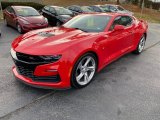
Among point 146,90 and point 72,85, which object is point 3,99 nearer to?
point 72,85

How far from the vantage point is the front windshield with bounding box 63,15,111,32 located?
485 centimetres

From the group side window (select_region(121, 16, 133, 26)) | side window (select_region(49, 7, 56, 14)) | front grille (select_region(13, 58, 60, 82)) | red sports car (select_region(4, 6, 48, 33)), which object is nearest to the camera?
front grille (select_region(13, 58, 60, 82))

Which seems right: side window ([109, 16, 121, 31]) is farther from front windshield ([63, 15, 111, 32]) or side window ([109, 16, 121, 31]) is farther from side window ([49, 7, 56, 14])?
side window ([49, 7, 56, 14])

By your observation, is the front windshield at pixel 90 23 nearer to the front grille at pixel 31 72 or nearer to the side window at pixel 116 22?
the side window at pixel 116 22

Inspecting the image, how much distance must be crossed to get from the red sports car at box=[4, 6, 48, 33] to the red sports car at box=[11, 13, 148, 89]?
5.48 m

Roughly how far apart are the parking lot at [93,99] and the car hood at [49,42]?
0.85 m

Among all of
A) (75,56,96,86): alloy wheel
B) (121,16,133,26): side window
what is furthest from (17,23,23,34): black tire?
(75,56,96,86): alloy wheel

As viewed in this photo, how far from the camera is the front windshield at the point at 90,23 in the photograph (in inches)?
191

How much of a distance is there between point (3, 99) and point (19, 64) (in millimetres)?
701

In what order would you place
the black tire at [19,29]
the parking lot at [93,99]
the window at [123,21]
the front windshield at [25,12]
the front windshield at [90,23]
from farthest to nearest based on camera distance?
the front windshield at [25,12]
the black tire at [19,29]
the window at [123,21]
the front windshield at [90,23]
the parking lot at [93,99]

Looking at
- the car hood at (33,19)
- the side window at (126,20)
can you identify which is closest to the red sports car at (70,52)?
the side window at (126,20)

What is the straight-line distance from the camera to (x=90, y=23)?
5094mm

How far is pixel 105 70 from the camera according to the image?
5211mm

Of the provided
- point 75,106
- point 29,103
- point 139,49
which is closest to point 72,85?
point 75,106
